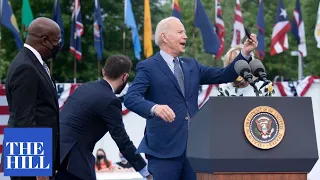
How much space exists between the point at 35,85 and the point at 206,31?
20.0 meters

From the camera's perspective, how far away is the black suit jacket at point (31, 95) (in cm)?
568

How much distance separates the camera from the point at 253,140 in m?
5.18

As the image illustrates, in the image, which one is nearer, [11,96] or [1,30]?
[11,96]

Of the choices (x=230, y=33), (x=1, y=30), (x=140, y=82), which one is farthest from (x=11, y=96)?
(x=230, y=33)

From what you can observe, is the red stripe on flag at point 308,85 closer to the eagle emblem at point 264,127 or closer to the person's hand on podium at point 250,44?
the person's hand on podium at point 250,44

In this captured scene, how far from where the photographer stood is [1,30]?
117ft

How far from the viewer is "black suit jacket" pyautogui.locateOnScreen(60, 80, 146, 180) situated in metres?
7.00

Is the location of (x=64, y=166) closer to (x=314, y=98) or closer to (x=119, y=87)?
(x=119, y=87)

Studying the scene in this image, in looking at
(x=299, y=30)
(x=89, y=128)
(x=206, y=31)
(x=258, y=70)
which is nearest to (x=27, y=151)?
(x=258, y=70)

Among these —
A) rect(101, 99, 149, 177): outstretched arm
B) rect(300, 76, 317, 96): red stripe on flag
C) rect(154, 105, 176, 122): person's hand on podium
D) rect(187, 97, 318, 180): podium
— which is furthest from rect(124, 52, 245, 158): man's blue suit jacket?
rect(300, 76, 317, 96): red stripe on flag

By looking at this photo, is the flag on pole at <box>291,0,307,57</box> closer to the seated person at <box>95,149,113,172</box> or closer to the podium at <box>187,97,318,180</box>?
the seated person at <box>95,149,113,172</box>

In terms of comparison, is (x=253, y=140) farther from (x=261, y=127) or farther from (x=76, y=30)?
(x=76, y=30)

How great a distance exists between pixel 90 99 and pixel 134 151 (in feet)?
1.81

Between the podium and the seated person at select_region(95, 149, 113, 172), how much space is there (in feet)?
31.4
